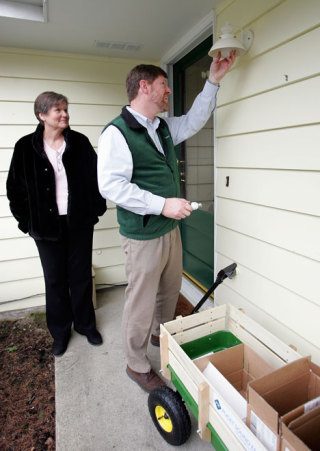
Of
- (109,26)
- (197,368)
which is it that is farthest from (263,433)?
(109,26)

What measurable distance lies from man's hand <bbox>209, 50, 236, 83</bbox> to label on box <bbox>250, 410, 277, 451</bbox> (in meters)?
1.61

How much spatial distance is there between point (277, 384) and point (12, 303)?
8.11ft

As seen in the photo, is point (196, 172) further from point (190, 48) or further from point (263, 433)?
point (263, 433)

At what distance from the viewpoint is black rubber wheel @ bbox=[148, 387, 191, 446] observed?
1.44 metres

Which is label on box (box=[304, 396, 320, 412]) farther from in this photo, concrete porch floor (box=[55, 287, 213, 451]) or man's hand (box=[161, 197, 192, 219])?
man's hand (box=[161, 197, 192, 219])

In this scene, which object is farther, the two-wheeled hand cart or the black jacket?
the black jacket

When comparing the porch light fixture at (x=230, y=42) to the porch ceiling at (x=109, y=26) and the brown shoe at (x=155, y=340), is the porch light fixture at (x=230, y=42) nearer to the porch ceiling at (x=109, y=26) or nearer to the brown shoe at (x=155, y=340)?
the porch ceiling at (x=109, y=26)

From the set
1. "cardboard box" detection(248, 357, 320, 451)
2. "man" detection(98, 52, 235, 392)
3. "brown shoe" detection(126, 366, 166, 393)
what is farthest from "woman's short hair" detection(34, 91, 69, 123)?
"cardboard box" detection(248, 357, 320, 451)

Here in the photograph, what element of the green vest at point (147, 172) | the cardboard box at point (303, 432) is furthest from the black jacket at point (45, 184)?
the cardboard box at point (303, 432)

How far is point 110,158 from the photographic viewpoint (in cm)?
156

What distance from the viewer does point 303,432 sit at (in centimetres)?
97

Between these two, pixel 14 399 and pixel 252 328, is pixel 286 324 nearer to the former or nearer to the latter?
pixel 252 328

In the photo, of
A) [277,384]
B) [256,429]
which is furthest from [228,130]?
[256,429]

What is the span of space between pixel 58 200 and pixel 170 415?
1.40 m
